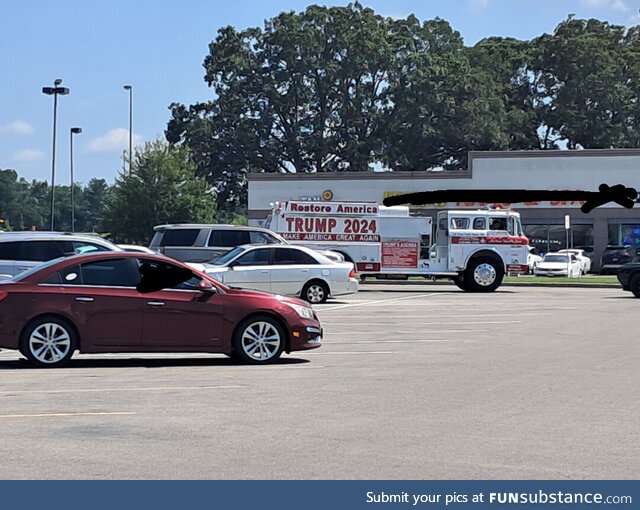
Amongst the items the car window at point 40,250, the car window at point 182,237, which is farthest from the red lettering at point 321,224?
the car window at point 40,250

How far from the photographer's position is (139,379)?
1330 cm

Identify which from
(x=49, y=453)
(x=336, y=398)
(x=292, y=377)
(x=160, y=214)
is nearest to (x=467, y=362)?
(x=292, y=377)

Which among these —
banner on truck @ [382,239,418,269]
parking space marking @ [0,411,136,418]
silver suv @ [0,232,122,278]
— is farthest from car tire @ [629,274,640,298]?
parking space marking @ [0,411,136,418]

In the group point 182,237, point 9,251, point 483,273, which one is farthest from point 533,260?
point 9,251

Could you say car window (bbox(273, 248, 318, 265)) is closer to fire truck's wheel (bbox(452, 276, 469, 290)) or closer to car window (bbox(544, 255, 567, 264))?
fire truck's wheel (bbox(452, 276, 469, 290))

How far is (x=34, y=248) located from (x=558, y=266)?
106 ft

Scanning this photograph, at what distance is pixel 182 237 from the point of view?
31.8 m

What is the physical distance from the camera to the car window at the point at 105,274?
1462 centimetres

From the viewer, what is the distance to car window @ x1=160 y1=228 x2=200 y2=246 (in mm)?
31750

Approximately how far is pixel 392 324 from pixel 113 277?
8801 millimetres

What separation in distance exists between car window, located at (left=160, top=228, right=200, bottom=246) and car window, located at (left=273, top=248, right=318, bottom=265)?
196 inches

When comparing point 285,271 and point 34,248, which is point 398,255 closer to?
point 285,271

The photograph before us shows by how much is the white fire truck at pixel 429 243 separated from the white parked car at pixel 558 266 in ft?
49.5

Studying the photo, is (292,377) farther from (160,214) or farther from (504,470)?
(160,214)
